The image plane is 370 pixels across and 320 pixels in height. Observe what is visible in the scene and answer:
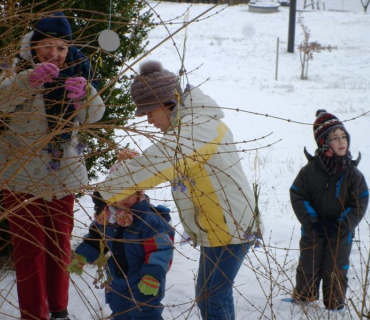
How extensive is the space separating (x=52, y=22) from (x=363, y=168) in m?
5.57

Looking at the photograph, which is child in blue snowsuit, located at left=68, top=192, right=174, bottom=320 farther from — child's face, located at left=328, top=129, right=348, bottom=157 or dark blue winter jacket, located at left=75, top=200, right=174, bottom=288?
child's face, located at left=328, top=129, right=348, bottom=157

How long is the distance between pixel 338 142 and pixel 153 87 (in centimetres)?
173

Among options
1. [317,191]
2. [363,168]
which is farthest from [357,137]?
[317,191]

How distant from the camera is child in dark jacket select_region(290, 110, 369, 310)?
3.88 metres

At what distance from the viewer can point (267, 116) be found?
190 centimetres

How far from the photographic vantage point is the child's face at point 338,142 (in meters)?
3.88

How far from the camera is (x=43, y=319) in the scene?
3.21 meters

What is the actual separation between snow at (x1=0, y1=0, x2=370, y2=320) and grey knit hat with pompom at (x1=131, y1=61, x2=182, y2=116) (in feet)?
0.41

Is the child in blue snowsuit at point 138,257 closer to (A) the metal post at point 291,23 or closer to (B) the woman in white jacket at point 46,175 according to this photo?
(B) the woman in white jacket at point 46,175

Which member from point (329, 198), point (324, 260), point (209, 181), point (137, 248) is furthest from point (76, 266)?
point (324, 260)

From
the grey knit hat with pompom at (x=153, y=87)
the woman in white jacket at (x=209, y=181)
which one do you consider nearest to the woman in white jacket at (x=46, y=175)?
the grey knit hat with pompom at (x=153, y=87)

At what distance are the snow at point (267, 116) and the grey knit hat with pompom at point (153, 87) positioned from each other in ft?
0.41

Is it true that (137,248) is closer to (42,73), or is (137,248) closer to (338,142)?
(42,73)

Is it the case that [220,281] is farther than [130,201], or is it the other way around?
[130,201]
